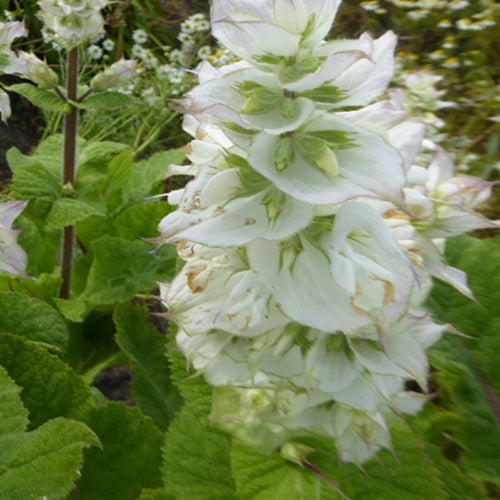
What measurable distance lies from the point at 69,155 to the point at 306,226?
1.04 meters

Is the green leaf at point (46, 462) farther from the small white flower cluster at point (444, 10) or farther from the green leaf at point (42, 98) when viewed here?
the small white flower cluster at point (444, 10)

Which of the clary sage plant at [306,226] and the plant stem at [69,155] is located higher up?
the clary sage plant at [306,226]

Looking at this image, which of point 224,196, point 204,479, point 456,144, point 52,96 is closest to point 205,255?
point 224,196

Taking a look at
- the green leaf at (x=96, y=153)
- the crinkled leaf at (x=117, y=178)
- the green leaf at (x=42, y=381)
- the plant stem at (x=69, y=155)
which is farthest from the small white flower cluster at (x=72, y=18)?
the green leaf at (x=42, y=381)

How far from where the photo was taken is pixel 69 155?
1.54 metres

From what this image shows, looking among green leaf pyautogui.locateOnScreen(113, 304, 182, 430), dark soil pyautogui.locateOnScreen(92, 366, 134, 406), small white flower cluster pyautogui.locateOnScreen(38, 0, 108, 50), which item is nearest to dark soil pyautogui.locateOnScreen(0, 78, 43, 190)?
dark soil pyautogui.locateOnScreen(92, 366, 134, 406)

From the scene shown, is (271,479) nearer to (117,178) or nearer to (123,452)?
(123,452)

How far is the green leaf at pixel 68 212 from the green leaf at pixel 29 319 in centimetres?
19

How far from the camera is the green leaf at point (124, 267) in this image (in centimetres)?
157

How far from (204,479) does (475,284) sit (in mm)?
472

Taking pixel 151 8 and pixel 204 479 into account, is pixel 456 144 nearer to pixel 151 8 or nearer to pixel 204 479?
pixel 204 479

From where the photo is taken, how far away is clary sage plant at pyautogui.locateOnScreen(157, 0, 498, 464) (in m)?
0.57

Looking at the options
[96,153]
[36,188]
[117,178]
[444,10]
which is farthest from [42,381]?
[444,10]

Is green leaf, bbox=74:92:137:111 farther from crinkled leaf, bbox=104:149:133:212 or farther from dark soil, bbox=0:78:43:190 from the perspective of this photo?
dark soil, bbox=0:78:43:190
